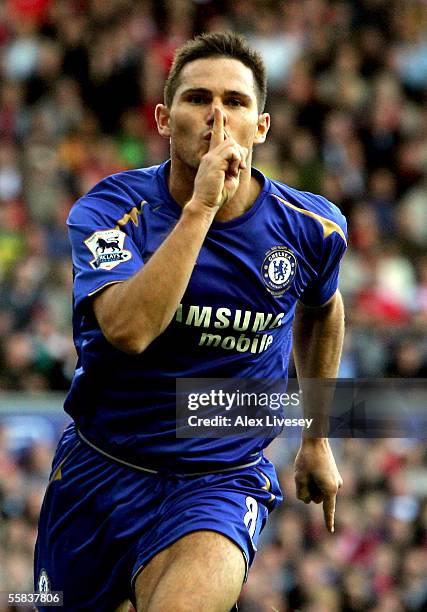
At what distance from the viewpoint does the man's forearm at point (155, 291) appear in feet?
15.4

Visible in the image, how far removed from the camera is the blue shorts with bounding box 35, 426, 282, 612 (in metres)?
5.08

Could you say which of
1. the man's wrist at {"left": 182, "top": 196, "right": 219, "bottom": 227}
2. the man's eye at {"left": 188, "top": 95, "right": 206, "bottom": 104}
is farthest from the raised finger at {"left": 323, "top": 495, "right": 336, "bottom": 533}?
the man's eye at {"left": 188, "top": 95, "right": 206, "bottom": 104}

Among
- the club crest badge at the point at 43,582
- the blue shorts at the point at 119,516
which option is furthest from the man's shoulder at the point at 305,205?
the club crest badge at the point at 43,582

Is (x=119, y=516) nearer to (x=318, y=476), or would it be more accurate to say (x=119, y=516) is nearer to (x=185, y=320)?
(x=185, y=320)

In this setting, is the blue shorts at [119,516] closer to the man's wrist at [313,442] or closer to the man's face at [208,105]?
the man's wrist at [313,442]

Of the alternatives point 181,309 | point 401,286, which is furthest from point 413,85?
point 181,309

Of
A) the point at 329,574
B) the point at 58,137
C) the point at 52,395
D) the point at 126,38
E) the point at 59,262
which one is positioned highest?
the point at 126,38

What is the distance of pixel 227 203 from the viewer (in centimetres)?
534

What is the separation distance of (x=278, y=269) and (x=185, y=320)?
17.5 inches

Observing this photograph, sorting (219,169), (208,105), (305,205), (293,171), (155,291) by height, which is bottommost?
(293,171)

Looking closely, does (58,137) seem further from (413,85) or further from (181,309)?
(181,309)

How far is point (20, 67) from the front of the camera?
15.2 m

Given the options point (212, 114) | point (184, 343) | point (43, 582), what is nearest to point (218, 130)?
point (212, 114)

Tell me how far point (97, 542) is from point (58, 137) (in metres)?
9.76
